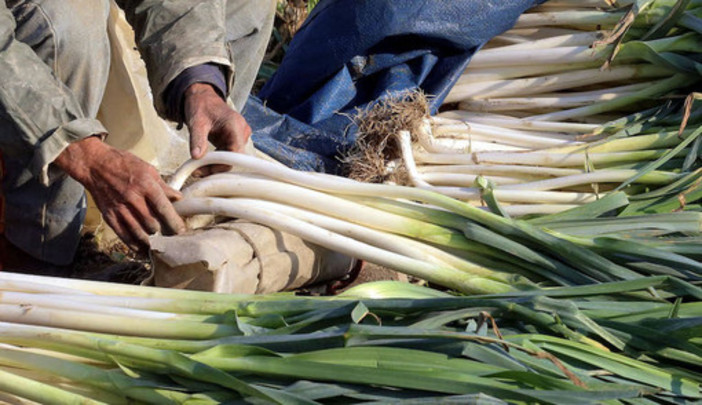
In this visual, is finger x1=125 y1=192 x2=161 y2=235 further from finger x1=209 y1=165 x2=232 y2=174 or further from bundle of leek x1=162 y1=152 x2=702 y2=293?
finger x1=209 y1=165 x2=232 y2=174

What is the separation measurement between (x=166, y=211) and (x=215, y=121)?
39 cm

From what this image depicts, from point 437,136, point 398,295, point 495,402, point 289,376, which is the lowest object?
point 437,136

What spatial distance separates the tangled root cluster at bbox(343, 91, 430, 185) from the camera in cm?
307

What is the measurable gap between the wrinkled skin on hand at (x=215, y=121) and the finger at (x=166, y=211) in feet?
0.79

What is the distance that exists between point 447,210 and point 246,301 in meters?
0.74

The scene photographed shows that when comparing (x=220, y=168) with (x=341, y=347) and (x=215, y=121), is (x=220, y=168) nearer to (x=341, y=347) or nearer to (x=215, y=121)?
(x=215, y=121)

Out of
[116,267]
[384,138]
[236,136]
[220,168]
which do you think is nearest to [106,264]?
[116,267]

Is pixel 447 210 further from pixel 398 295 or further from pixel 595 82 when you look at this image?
pixel 595 82

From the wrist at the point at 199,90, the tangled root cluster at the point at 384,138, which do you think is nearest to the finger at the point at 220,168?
the wrist at the point at 199,90

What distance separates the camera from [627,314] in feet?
6.10

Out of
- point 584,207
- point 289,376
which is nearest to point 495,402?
point 289,376

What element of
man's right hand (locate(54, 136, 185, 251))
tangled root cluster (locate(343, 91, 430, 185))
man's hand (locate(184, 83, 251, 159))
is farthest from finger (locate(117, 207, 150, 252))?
tangled root cluster (locate(343, 91, 430, 185))

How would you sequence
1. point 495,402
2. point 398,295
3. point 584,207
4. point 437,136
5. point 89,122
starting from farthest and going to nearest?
point 437,136
point 584,207
point 89,122
point 398,295
point 495,402

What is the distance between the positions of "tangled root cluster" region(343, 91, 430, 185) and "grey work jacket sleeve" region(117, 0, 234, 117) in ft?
1.91
